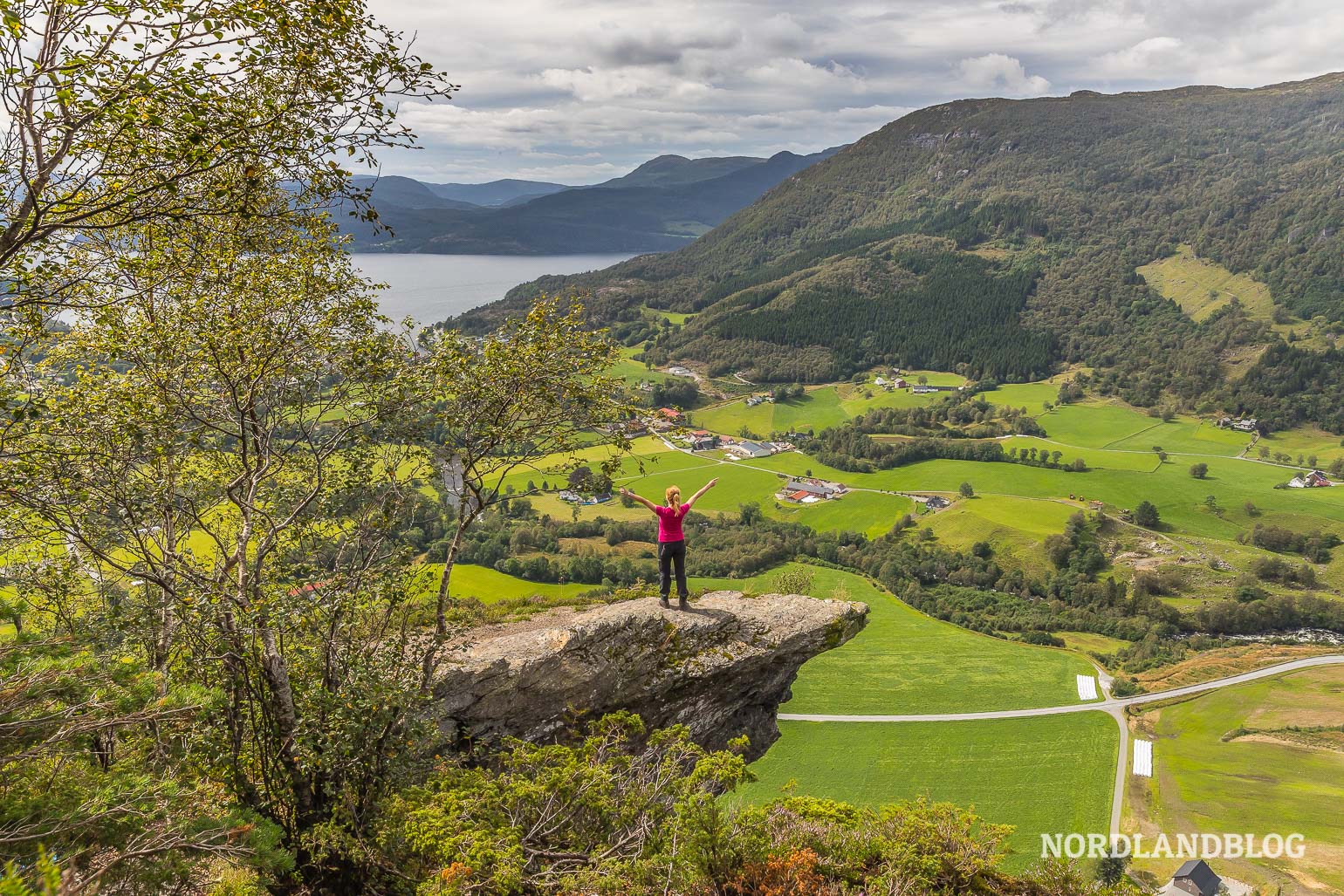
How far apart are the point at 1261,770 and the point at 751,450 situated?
70485 millimetres

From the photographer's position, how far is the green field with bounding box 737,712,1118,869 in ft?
113

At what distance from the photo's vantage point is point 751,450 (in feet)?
341

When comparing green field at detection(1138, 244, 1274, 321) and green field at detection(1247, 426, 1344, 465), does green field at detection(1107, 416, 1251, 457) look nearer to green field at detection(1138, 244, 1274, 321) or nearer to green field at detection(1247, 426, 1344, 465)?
green field at detection(1247, 426, 1344, 465)

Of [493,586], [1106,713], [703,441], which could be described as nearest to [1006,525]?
[1106,713]

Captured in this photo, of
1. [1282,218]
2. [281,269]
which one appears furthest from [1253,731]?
[1282,218]

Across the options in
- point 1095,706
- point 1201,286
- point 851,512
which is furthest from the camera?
point 1201,286

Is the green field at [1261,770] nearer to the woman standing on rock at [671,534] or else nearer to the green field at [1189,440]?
the woman standing on rock at [671,534]

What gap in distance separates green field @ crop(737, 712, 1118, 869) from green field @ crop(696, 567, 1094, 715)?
8.50ft

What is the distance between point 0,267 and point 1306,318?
677 feet

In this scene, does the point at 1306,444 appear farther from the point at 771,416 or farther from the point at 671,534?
the point at 671,534

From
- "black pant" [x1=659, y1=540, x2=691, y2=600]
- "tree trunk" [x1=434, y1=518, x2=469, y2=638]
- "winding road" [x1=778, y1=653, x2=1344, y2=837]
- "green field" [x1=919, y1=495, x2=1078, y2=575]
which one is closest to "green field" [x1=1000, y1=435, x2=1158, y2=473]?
"green field" [x1=919, y1=495, x2=1078, y2=575]

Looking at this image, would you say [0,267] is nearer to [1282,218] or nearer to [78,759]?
[78,759]

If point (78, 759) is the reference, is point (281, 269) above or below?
above

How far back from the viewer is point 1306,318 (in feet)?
481
